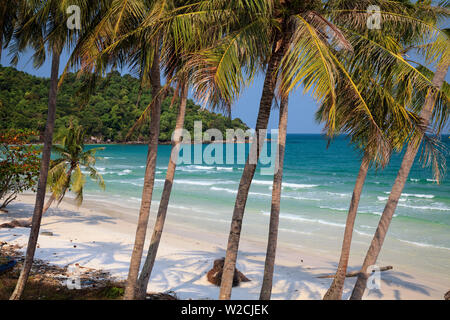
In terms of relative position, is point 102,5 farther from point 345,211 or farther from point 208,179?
point 208,179

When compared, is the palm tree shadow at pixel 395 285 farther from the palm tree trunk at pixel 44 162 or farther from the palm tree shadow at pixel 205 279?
the palm tree trunk at pixel 44 162

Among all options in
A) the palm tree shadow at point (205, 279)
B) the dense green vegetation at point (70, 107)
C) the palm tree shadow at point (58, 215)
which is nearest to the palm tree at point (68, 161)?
the palm tree shadow at point (58, 215)

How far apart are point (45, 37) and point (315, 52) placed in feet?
13.9

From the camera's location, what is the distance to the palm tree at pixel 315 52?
396cm

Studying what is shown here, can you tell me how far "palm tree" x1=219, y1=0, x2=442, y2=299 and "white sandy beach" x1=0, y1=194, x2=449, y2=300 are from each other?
4897 millimetres

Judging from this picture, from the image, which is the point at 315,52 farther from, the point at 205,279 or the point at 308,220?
the point at 308,220

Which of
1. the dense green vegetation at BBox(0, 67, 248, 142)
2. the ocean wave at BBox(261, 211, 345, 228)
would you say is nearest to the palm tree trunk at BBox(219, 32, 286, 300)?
the ocean wave at BBox(261, 211, 345, 228)

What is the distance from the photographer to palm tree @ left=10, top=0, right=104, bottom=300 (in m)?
5.56

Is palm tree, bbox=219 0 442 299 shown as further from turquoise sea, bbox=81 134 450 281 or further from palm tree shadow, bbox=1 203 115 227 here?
palm tree shadow, bbox=1 203 115 227

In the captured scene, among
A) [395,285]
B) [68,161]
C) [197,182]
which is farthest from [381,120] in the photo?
[197,182]

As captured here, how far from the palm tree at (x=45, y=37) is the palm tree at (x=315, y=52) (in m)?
2.94

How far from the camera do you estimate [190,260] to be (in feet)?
37.6

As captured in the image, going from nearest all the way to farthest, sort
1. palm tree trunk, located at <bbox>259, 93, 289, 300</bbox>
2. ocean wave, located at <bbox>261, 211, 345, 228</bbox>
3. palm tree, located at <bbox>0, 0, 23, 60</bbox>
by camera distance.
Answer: palm tree, located at <bbox>0, 0, 23, 60</bbox> → palm tree trunk, located at <bbox>259, 93, 289, 300</bbox> → ocean wave, located at <bbox>261, 211, 345, 228</bbox>

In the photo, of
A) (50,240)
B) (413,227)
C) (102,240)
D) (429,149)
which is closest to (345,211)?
(413,227)
